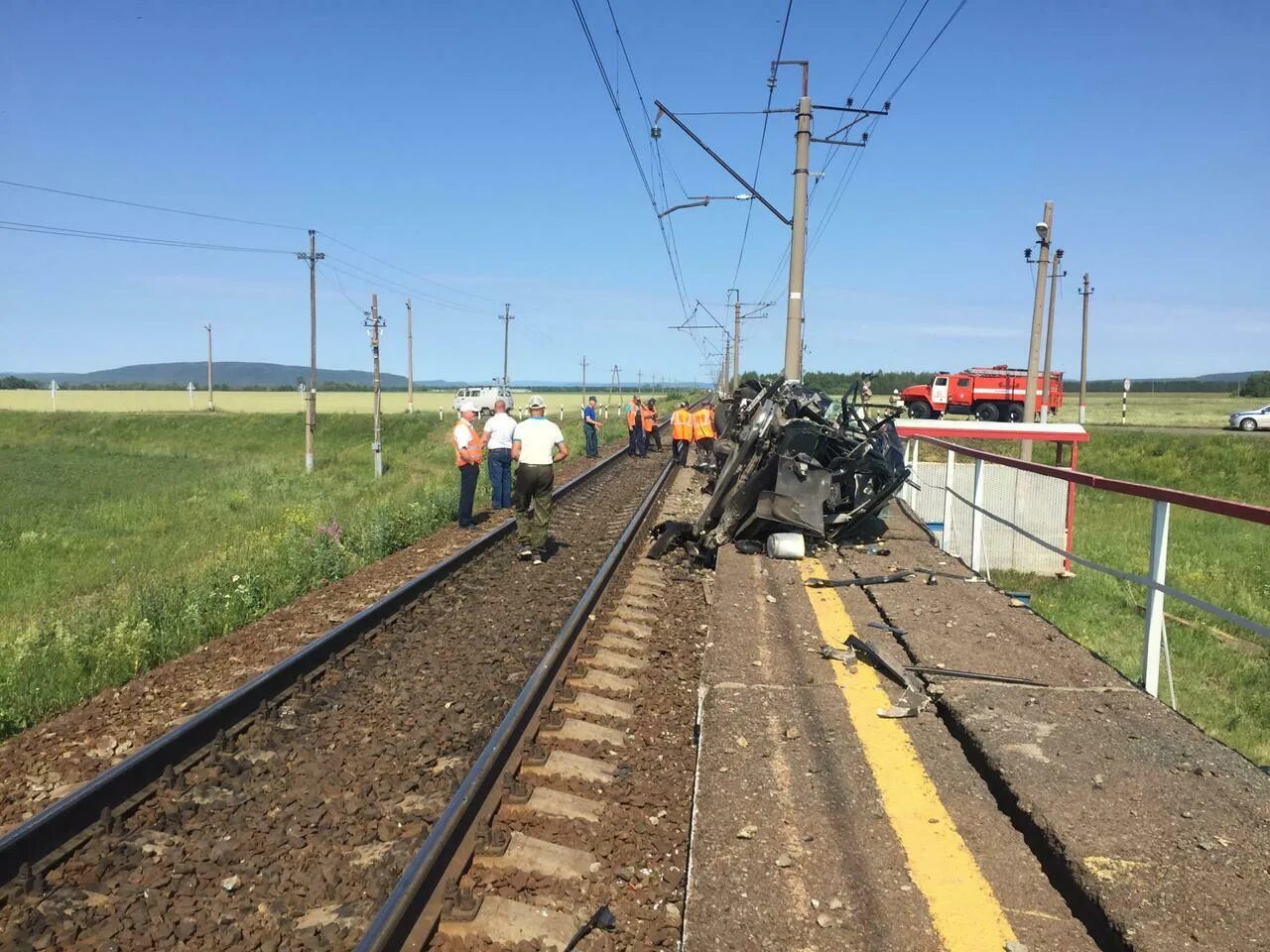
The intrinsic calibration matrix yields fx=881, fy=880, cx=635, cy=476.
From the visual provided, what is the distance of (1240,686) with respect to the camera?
8984 millimetres

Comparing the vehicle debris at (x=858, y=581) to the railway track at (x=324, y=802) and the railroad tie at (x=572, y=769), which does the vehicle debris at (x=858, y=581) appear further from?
the railroad tie at (x=572, y=769)

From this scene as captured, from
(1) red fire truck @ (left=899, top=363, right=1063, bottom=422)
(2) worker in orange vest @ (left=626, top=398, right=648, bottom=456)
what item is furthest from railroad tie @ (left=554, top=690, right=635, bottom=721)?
(1) red fire truck @ (left=899, top=363, right=1063, bottom=422)

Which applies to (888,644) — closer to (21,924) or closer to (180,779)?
(180,779)

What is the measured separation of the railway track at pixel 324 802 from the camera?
3.29m

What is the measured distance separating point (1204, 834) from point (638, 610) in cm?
526

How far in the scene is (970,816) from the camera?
3439 millimetres

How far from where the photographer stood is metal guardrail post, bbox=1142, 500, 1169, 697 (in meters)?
4.31

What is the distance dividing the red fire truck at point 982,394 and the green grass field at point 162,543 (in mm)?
18325

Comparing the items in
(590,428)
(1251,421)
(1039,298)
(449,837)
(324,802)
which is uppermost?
(1039,298)

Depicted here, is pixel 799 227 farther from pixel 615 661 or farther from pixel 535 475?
pixel 615 661

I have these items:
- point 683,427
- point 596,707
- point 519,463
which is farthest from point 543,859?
point 683,427

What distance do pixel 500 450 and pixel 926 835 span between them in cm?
1050

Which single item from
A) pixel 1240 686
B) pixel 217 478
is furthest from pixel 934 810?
pixel 217 478

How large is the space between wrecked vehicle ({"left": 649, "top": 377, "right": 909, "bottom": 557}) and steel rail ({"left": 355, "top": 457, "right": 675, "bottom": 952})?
13.4 feet
